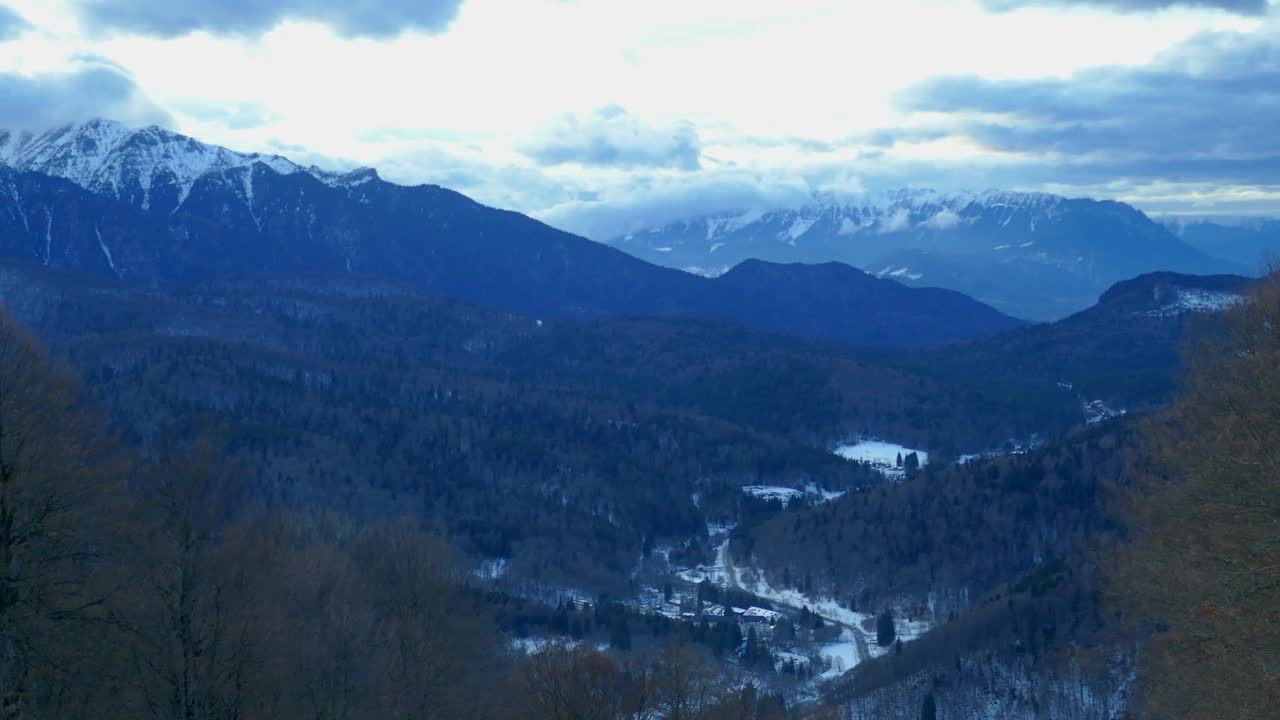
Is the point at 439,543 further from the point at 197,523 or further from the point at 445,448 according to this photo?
the point at 445,448

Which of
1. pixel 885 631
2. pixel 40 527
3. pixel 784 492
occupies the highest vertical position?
pixel 40 527

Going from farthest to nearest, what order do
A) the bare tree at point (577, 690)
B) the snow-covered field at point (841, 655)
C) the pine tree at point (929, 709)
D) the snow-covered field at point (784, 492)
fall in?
the snow-covered field at point (784, 492), the snow-covered field at point (841, 655), the pine tree at point (929, 709), the bare tree at point (577, 690)

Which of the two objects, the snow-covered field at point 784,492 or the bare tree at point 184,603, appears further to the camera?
the snow-covered field at point 784,492

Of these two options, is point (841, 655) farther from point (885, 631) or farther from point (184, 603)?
point (184, 603)

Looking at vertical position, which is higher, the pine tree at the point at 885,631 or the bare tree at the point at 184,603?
the bare tree at the point at 184,603

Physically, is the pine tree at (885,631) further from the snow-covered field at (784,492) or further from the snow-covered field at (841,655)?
the snow-covered field at (784,492)

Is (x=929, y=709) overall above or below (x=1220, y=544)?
below

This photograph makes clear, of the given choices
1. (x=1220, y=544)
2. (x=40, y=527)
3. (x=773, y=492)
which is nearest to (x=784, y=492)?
(x=773, y=492)

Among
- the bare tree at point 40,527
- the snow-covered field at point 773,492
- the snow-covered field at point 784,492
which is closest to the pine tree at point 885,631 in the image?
the snow-covered field at point 773,492

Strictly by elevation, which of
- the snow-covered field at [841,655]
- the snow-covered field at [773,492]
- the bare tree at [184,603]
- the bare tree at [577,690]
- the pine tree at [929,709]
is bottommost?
the snow-covered field at [841,655]

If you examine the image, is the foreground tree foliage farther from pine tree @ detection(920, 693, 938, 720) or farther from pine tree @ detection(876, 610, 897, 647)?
pine tree @ detection(876, 610, 897, 647)
